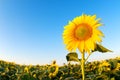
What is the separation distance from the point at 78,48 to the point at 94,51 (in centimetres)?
26

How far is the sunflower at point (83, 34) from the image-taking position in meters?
4.75

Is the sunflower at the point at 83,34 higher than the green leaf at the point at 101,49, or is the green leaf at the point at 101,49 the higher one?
the sunflower at the point at 83,34

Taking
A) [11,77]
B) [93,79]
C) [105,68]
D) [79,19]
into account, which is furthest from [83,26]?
[11,77]

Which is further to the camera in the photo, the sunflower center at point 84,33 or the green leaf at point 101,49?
the sunflower center at point 84,33

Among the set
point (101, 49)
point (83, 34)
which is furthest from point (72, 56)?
point (101, 49)

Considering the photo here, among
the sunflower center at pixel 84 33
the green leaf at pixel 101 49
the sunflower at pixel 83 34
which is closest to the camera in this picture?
the green leaf at pixel 101 49

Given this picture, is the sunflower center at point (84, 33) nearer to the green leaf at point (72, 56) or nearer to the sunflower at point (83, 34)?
the sunflower at point (83, 34)

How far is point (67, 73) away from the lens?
26.0ft

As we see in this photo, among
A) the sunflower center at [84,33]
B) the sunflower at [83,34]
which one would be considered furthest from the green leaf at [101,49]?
the sunflower center at [84,33]

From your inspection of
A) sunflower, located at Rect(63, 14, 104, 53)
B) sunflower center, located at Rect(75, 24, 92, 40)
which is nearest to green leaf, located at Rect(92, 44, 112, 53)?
sunflower, located at Rect(63, 14, 104, 53)

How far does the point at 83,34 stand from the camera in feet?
16.0

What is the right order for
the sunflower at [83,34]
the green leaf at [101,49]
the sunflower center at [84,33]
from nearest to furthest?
the green leaf at [101,49]
the sunflower at [83,34]
the sunflower center at [84,33]

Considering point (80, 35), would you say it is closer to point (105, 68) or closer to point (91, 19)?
point (91, 19)

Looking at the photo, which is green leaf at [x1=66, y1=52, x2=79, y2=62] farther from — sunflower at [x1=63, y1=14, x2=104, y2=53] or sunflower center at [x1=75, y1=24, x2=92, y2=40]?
sunflower center at [x1=75, y1=24, x2=92, y2=40]
